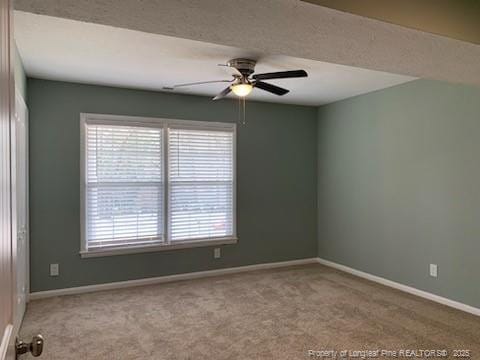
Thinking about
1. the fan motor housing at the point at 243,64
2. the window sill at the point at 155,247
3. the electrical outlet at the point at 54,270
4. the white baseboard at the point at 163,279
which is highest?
the fan motor housing at the point at 243,64

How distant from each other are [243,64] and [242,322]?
94.3 inches

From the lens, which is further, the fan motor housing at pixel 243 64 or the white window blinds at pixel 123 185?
the white window blinds at pixel 123 185

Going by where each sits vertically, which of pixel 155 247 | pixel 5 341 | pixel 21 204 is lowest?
pixel 155 247

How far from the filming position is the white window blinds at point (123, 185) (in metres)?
Result: 4.31

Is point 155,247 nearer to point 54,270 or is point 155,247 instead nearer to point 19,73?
point 54,270

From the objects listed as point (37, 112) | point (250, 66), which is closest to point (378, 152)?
point (250, 66)

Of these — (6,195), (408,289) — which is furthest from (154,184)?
(6,195)

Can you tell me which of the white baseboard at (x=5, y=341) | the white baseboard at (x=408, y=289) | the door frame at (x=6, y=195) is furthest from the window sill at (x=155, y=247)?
the white baseboard at (x=5, y=341)

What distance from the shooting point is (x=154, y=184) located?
4637mm

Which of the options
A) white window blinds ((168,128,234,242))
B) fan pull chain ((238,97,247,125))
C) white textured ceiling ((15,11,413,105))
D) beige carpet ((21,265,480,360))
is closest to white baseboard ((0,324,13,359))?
beige carpet ((21,265,480,360))

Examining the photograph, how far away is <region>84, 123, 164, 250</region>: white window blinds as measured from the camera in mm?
4309

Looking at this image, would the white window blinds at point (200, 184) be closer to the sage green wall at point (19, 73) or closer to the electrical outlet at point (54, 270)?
the electrical outlet at point (54, 270)

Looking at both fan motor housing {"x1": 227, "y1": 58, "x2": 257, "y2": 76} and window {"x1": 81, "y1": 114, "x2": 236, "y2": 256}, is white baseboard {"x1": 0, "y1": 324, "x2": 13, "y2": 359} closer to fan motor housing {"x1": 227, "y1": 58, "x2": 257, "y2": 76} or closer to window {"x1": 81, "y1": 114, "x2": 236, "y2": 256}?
fan motor housing {"x1": 227, "y1": 58, "x2": 257, "y2": 76}

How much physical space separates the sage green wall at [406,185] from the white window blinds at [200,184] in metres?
1.61
